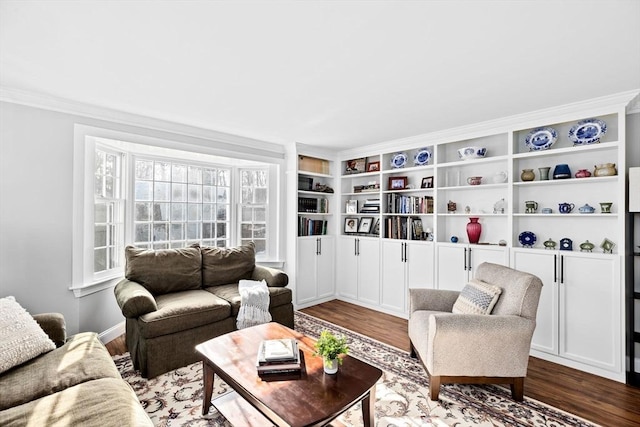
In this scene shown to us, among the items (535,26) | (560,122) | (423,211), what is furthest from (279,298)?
(560,122)

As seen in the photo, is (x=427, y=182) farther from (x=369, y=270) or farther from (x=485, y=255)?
(x=369, y=270)

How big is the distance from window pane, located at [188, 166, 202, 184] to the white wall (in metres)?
1.27

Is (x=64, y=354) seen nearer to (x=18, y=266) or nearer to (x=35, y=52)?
(x=18, y=266)

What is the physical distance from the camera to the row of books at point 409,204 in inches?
160

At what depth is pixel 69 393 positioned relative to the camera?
152 centimetres

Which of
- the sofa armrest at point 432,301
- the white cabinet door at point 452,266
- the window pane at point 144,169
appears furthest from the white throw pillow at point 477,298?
the window pane at point 144,169

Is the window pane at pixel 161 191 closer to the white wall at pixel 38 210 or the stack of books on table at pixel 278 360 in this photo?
the white wall at pixel 38 210

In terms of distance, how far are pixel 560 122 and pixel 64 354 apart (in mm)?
4353

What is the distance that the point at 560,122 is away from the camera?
2992mm

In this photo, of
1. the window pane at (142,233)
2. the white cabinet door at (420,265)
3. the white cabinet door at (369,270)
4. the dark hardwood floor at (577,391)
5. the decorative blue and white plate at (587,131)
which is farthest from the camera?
the white cabinet door at (369,270)

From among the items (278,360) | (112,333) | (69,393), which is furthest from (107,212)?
(278,360)

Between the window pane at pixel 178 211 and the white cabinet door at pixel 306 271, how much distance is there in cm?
161

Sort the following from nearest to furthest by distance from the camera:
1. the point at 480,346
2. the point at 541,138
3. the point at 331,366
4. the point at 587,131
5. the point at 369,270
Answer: the point at 331,366 → the point at 480,346 → the point at 587,131 → the point at 541,138 → the point at 369,270

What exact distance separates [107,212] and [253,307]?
196 cm
